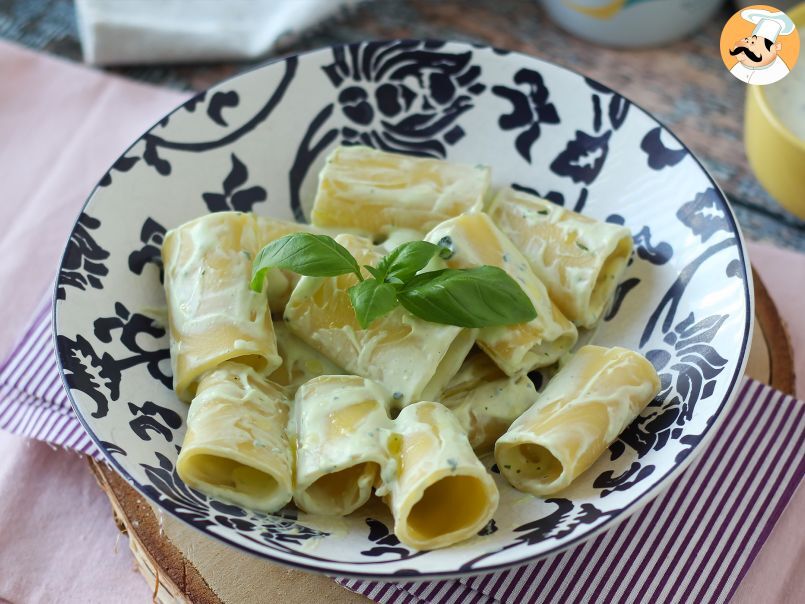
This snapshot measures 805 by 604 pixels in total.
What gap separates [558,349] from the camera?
2.05 meters

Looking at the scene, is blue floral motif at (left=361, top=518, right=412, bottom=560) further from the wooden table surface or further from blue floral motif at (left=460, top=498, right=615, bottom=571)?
the wooden table surface

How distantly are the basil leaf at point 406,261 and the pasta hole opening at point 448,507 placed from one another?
0.42m

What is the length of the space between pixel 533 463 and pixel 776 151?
1321mm

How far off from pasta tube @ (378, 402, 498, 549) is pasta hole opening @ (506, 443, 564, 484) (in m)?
0.15

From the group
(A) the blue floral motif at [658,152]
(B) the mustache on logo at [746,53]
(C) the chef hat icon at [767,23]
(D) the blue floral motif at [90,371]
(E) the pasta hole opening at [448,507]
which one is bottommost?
(D) the blue floral motif at [90,371]

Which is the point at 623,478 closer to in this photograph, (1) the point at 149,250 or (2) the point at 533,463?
(2) the point at 533,463

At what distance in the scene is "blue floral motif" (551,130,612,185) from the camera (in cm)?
233

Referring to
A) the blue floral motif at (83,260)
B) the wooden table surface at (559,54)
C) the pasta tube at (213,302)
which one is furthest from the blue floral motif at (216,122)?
the wooden table surface at (559,54)

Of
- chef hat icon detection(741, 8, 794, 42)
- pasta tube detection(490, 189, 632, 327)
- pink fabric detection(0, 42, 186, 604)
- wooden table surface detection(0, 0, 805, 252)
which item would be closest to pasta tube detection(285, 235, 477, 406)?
pasta tube detection(490, 189, 632, 327)

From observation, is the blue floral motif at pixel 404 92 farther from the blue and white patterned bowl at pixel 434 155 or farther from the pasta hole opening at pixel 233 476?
the pasta hole opening at pixel 233 476

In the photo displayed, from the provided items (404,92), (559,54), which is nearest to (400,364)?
(404,92)

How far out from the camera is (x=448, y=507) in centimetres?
175

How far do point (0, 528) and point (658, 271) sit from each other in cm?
169

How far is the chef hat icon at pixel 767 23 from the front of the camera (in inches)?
88.7
